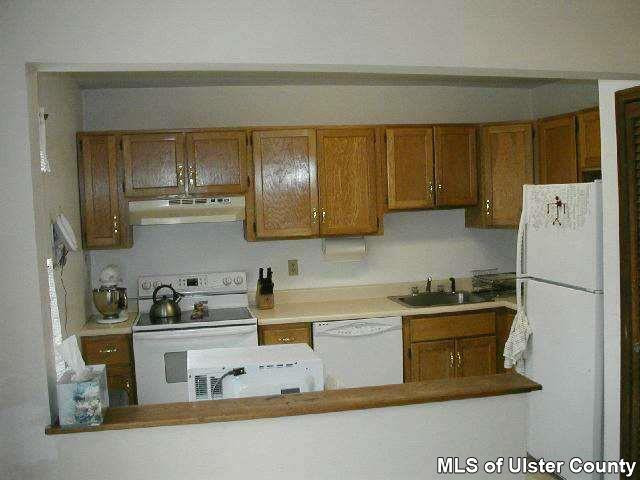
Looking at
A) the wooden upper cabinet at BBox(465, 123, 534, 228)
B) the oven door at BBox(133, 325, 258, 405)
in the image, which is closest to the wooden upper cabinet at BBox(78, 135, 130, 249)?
the oven door at BBox(133, 325, 258, 405)

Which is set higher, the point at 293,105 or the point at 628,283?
the point at 293,105

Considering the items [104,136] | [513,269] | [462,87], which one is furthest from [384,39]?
[513,269]

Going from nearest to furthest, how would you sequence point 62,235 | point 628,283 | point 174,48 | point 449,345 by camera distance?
point 174,48 < point 62,235 < point 628,283 < point 449,345

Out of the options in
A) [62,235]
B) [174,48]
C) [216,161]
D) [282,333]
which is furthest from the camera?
[216,161]

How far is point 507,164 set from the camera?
448 centimetres

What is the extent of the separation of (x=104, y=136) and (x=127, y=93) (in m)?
0.49

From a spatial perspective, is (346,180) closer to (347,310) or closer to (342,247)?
(342,247)

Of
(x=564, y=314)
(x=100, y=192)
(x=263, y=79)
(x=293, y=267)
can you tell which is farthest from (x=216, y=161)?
(x=564, y=314)

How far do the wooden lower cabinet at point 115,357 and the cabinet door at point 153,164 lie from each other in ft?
3.22

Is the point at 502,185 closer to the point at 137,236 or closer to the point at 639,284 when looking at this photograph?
the point at 639,284

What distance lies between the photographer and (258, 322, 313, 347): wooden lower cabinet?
4086 mm

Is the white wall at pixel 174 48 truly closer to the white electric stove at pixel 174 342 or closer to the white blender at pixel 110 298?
the white electric stove at pixel 174 342

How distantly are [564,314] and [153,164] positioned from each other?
9.07 ft

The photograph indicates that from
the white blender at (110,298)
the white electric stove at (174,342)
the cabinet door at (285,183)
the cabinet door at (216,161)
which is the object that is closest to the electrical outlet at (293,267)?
the cabinet door at (285,183)
